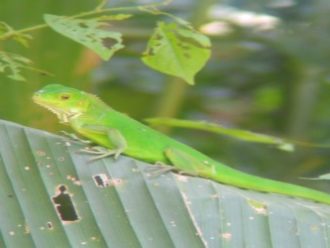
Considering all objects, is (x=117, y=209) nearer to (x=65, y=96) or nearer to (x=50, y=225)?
(x=50, y=225)

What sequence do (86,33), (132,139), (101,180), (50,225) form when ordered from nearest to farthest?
(50,225)
(101,180)
(86,33)
(132,139)

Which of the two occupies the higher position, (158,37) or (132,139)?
(158,37)

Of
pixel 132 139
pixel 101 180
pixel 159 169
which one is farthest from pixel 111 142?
pixel 101 180

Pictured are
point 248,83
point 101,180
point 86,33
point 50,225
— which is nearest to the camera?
point 50,225

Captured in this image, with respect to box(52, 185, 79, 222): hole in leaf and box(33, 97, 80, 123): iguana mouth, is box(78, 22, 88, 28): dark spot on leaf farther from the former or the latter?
box(52, 185, 79, 222): hole in leaf

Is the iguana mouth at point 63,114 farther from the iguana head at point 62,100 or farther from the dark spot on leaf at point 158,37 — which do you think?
the dark spot on leaf at point 158,37

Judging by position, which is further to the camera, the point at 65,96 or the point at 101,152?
the point at 65,96

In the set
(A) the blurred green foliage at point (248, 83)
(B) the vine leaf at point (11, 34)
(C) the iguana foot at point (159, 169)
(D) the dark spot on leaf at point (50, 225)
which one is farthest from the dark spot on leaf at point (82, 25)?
(A) the blurred green foliage at point (248, 83)
